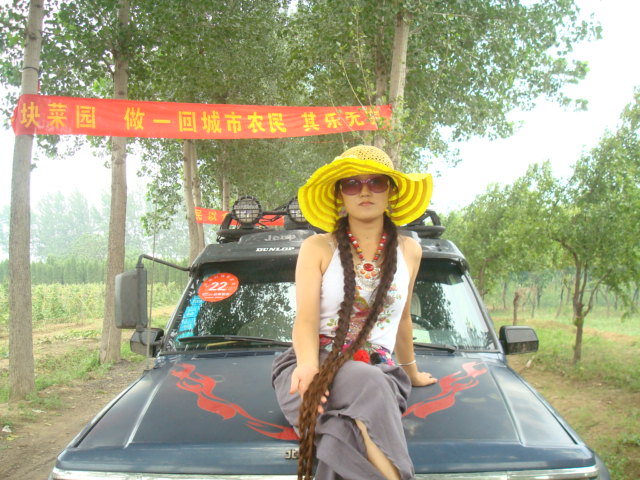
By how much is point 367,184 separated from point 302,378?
811 millimetres

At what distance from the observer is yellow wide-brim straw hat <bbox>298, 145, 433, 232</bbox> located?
7.45 feet

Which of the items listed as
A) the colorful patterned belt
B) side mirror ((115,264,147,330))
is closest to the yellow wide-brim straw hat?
the colorful patterned belt

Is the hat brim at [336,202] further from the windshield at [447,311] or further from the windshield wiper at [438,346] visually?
the windshield at [447,311]

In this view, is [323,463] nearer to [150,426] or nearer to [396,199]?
[150,426]

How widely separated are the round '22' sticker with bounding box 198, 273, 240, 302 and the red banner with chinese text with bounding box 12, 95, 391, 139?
4.82m

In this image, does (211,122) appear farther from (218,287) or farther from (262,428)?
(262,428)

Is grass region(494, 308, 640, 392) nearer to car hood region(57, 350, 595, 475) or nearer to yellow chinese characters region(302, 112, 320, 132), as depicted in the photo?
yellow chinese characters region(302, 112, 320, 132)

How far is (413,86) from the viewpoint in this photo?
42.5 feet

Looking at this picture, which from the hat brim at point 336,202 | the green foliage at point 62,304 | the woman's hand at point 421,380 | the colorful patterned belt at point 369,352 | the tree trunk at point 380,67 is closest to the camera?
the colorful patterned belt at point 369,352

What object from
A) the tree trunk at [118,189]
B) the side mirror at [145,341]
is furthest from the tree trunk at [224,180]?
the side mirror at [145,341]

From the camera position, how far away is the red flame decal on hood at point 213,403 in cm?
221

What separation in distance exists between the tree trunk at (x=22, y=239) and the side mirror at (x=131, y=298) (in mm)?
5824

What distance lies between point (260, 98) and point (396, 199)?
16.5 meters

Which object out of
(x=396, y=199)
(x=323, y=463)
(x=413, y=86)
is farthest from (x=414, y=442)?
(x=413, y=86)
